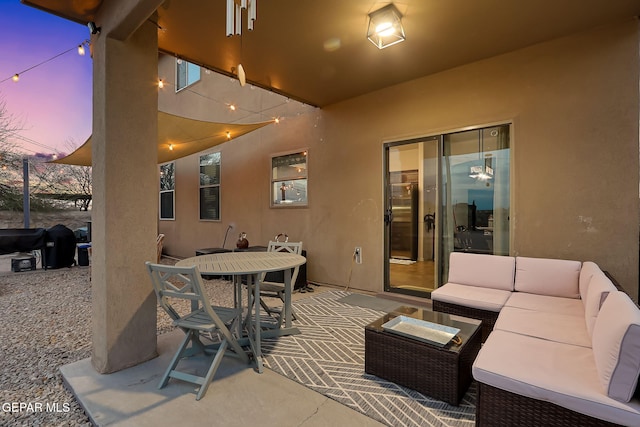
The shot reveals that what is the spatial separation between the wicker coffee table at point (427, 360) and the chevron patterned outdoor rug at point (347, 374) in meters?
0.06

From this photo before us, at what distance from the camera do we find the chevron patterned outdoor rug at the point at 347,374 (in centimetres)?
174

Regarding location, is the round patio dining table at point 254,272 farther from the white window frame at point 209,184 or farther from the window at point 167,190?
the window at point 167,190

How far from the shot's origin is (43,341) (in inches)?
112

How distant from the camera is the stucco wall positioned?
2.85 metres

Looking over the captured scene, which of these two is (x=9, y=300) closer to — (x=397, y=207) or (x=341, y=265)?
(x=341, y=265)

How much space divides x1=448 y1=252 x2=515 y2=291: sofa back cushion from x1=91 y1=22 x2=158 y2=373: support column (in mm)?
3035

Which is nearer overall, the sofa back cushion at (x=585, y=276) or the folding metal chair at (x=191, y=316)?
the folding metal chair at (x=191, y=316)

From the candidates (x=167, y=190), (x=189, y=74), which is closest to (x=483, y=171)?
(x=189, y=74)

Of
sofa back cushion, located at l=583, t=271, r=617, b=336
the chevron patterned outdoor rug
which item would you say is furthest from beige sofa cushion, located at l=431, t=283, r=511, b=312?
the chevron patterned outdoor rug

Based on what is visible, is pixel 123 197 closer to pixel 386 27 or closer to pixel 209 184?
pixel 386 27

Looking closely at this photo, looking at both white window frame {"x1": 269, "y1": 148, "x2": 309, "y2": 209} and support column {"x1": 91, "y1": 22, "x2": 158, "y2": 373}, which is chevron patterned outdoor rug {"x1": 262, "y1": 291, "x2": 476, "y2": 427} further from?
white window frame {"x1": 269, "y1": 148, "x2": 309, "y2": 209}

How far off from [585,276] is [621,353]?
160 cm

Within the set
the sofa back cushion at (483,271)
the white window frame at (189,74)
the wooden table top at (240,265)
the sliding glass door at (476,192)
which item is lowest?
the sofa back cushion at (483,271)

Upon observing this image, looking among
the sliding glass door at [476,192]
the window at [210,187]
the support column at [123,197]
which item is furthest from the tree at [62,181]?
the sliding glass door at [476,192]
